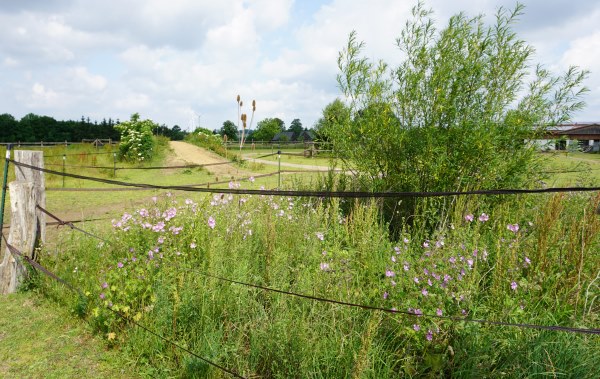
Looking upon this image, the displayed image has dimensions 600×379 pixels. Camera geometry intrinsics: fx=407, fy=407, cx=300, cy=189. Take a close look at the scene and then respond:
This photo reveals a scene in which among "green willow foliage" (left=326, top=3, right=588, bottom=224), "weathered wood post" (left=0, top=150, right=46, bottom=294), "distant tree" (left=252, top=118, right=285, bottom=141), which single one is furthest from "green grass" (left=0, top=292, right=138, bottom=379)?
"distant tree" (left=252, top=118, right=285, bottom=141)

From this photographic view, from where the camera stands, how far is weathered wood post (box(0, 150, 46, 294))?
407cm

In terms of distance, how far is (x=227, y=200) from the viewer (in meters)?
4.67

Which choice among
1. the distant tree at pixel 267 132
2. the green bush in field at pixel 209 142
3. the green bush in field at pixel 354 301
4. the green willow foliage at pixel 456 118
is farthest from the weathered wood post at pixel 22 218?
the distant tree at pixel 267 132

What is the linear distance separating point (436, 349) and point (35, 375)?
2.66 metres

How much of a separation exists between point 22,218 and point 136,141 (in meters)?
17.4

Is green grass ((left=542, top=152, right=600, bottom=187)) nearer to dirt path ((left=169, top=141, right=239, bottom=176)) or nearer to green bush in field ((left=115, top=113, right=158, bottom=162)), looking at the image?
dirt path ((left=169, top=141, right=239, bottom=176))

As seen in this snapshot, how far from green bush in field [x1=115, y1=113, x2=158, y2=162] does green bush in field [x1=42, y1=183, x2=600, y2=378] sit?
17.3 metres

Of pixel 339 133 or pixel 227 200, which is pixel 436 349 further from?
pixel 339 133

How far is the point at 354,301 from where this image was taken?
270cm

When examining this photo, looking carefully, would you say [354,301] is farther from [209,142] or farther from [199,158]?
[209,142]

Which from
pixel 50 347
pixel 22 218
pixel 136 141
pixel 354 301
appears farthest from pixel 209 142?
pixel 354 301

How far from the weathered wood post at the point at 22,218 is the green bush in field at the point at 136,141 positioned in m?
16.5

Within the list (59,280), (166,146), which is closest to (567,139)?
(59,280)

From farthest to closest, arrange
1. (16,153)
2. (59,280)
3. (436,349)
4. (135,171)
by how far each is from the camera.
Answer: (135,171), (16,153), (59,280), (436,349)
